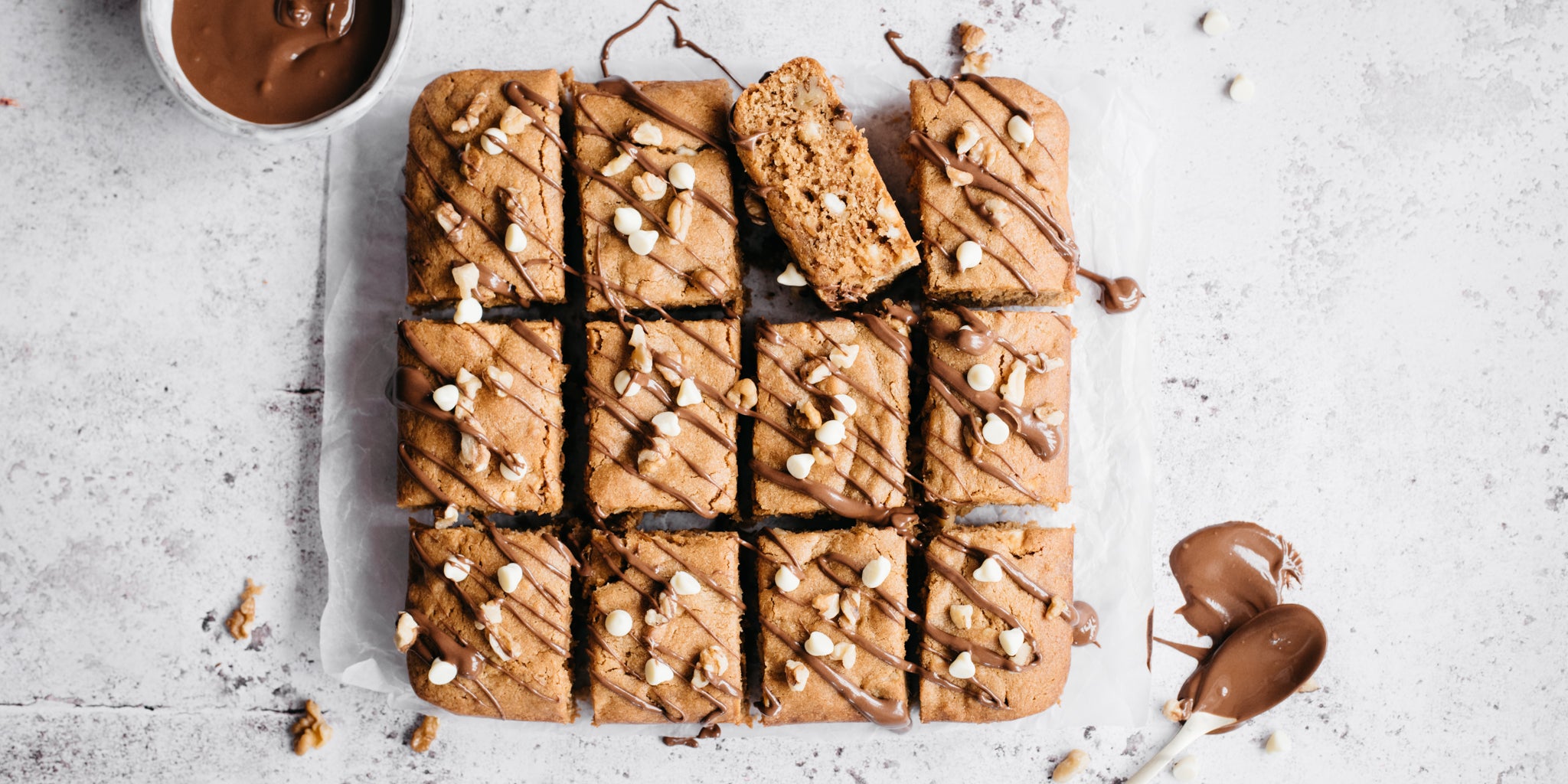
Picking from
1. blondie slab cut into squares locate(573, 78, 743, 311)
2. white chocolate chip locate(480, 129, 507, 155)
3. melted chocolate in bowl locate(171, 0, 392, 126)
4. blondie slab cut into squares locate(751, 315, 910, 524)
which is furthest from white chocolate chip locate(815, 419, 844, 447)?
melted chocolate in bowl locate(171, 0, 392, 126)

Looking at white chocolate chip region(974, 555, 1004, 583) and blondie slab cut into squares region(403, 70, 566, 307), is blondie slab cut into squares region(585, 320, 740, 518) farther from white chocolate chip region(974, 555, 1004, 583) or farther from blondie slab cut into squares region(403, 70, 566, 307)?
white chocolate chip region(974, 555, 1004, 583)

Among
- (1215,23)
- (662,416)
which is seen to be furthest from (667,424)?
(1215,23)

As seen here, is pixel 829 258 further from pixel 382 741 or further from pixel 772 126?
pixel 382 741

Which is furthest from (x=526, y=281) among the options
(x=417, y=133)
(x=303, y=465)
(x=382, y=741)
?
(x=382, y=741)

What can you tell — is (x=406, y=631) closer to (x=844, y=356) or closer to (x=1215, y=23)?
(x=844, y=356)

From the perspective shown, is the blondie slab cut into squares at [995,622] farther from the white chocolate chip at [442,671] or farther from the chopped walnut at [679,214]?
the white chocolate chip at [442,671]

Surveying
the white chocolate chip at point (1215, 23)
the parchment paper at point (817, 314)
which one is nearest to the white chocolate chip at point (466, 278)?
the parchment paper at point (817, 314)

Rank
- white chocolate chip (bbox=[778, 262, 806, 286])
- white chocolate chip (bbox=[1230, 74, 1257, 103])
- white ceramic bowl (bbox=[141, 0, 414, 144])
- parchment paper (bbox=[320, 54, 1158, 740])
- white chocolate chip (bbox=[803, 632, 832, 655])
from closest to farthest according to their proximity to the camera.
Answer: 1. white ceramic bowl (bbox=[141, 0, 414, 144])
2. white chocolate chip (bbox=[803, 632, 832, 655])
3. white chocolate chip (bbox=[778, 262, 806, 286])
4. parchment paper (bbox=[320, 54, 1158, 740])
5. white chocolate chip (bbox=[1230, 74, 1257, 103])
